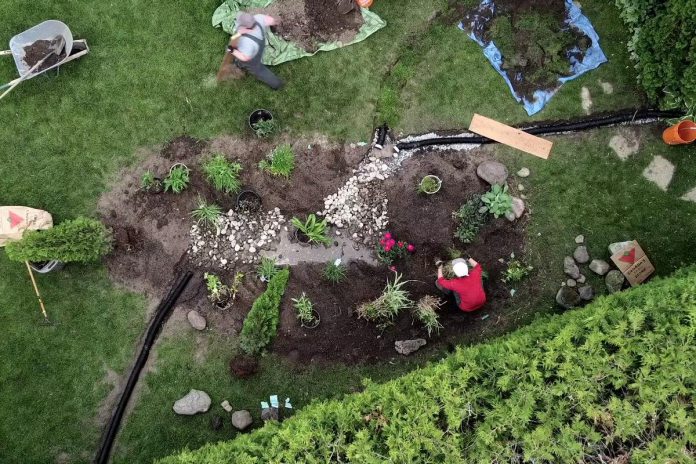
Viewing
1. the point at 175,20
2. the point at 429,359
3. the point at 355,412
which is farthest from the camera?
the point at 175,20

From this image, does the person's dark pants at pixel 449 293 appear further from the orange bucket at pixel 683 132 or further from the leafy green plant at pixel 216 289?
the orange bucket at pixel 683 132

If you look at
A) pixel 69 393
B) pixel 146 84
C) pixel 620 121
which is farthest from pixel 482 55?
pixel 69 393

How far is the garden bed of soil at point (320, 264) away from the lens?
8.59 meters

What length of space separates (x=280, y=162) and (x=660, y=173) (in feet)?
21.3

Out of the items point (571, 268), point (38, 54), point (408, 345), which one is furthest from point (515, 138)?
point (38, 54)

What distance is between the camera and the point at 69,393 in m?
8.61

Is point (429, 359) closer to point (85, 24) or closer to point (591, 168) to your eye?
point (591, 168)

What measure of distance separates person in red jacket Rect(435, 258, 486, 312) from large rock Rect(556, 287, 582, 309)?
1.33 metres

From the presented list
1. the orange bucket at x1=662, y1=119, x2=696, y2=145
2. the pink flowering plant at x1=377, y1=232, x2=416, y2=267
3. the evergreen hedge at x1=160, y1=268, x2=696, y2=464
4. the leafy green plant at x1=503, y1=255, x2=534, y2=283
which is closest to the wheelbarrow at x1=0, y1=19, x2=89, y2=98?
the pink flowering plant at x1=377, y1=232, x2=416, y2=267

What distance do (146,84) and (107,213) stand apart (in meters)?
2.34

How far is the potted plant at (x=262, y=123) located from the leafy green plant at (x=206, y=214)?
146cm

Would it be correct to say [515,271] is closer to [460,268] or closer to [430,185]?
[460,268]

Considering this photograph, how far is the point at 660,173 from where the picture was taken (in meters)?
8.91

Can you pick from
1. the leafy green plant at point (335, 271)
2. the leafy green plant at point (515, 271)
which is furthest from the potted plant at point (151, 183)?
the leafy green plant at point (515, 271)
